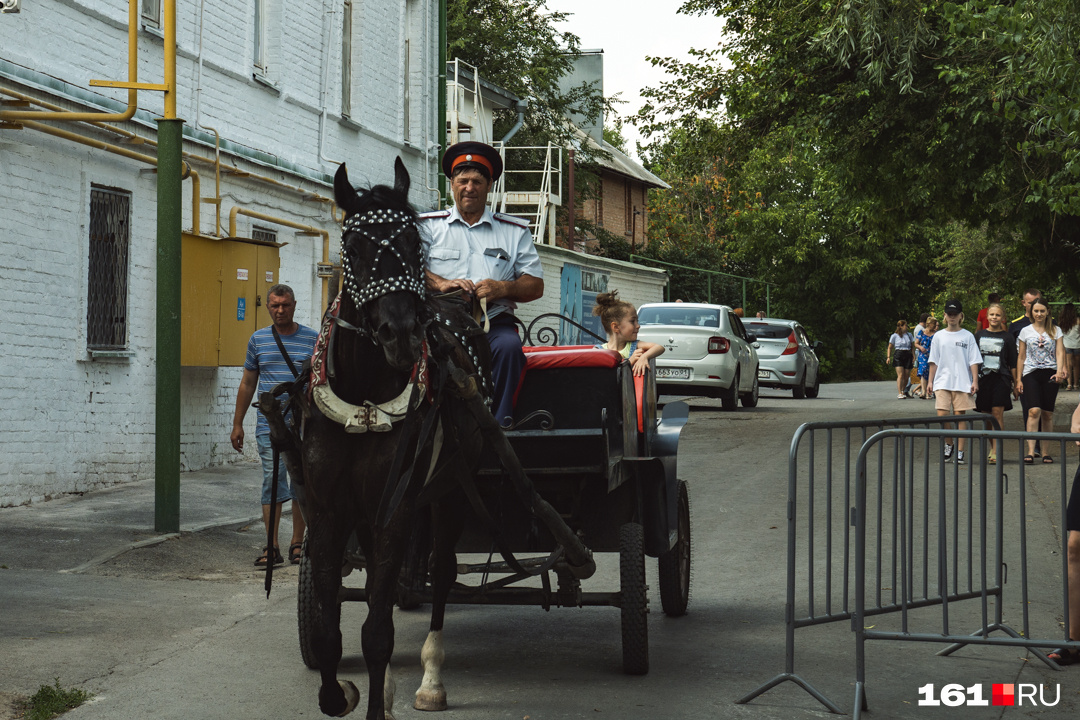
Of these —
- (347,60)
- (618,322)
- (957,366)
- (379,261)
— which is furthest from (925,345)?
(379,261)

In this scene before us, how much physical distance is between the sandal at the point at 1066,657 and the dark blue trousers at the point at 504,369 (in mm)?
2877

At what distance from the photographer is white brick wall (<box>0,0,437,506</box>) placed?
37.1 feet

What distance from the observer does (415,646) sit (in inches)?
263

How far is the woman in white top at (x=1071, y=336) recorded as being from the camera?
16641mm

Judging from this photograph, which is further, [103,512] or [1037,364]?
[1037,364]

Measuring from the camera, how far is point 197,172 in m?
14.1

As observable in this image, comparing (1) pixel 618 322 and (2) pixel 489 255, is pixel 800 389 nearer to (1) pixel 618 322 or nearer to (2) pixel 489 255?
(1) pixel 618 322

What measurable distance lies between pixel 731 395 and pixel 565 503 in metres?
17.3

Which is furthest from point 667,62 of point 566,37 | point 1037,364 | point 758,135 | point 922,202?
point 566,37

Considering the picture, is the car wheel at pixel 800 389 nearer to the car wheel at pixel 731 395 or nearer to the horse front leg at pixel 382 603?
the car wheel at pixel 731 395

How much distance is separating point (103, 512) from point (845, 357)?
158 feet

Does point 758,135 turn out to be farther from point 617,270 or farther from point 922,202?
point 617,270

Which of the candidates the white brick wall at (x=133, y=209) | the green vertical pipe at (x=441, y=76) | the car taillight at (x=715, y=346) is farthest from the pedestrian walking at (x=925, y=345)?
the white brick wall at (x=133, y=209)

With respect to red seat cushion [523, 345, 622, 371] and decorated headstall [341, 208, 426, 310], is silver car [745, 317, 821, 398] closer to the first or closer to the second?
red seat cushion [523, 345, 622, 371]
